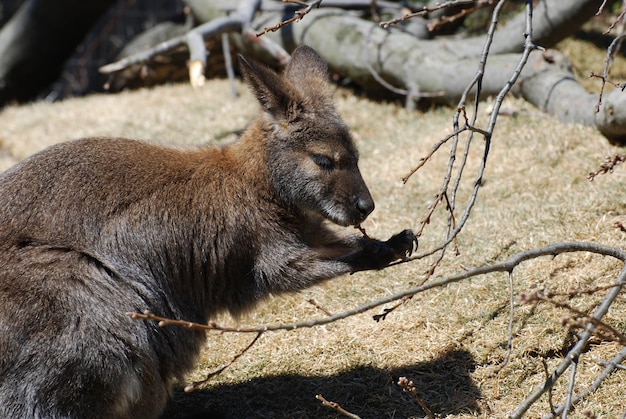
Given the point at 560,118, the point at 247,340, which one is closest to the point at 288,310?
the point at 247,340

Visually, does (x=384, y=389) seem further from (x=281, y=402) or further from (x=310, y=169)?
(x=310, y=169)

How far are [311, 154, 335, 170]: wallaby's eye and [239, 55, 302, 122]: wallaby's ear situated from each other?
258 millimetres

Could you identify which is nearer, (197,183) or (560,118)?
(197,183)

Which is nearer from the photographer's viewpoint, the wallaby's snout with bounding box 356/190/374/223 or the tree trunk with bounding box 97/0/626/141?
the wallaby's snout with bounding box 356/190/374/223

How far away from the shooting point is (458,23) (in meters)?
9.59

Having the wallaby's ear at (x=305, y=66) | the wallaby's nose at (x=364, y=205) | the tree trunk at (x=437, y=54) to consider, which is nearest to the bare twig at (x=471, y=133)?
the wallaby's nose at (x=364, y=205)

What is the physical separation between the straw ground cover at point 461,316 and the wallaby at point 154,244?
0.42m

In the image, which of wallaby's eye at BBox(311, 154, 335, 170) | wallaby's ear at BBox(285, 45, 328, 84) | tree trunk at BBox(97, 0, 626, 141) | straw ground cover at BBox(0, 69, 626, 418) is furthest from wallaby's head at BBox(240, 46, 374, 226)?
tree trunk at BBox(97, 0, 626, 141)

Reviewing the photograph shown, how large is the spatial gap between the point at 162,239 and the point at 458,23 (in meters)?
6.71

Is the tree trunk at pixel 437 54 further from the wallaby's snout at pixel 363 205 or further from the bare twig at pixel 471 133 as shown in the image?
the wallaby's snout at pixel 363 205

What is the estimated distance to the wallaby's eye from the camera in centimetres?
426

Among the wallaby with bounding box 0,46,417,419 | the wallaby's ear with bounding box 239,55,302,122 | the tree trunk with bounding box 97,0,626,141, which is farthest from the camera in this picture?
the tree trunk with bounding box 97,0,626,141

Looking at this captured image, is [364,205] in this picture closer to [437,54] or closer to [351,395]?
[351,395]

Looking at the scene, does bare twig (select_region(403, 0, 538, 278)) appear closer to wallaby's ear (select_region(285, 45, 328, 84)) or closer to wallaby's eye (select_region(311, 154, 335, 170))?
wallaby's eye (select_region(311, 154, 335, 170))
